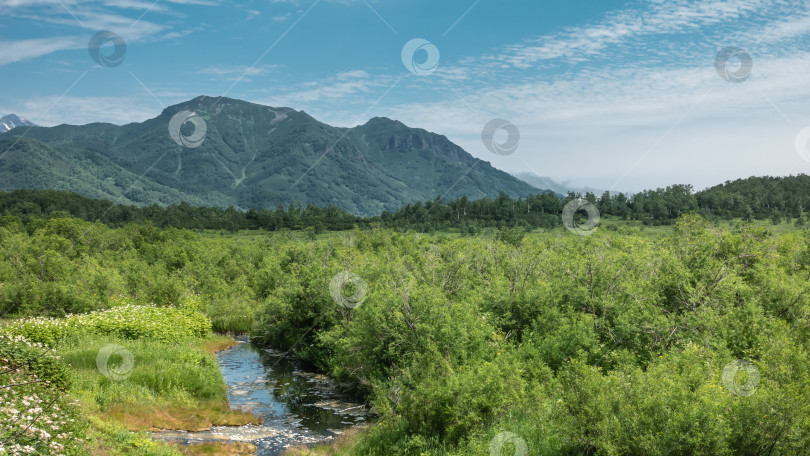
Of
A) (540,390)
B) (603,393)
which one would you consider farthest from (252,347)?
(603,393)

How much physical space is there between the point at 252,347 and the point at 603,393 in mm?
40649

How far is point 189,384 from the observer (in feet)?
108

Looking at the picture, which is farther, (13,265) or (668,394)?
(13,265)

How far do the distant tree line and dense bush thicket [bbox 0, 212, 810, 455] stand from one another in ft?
297

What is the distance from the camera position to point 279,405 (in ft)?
111

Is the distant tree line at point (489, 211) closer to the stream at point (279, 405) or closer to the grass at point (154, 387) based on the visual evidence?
the stream at point (279, 405)

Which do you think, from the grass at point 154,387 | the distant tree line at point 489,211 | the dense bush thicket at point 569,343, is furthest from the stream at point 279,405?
the distant tree line at point 489,211

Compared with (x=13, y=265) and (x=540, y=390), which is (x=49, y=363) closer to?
(x=540, y=390)

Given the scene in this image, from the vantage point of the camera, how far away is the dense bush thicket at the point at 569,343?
1689 cm

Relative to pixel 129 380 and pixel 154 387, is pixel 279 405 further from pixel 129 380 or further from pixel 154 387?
pixel 129 380

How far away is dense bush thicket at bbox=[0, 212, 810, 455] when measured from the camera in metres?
16.9

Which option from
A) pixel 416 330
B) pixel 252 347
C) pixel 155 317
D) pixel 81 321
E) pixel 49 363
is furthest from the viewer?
pixel 252 347

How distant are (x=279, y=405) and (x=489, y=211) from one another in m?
126

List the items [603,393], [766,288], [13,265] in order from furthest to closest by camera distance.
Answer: [13,265], [766,288], [603,393]
